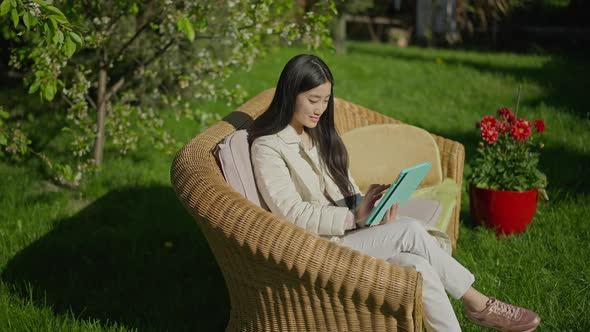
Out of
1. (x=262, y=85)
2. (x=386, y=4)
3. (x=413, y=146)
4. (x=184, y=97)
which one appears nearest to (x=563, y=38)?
(x=386, y=4)

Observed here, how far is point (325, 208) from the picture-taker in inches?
122

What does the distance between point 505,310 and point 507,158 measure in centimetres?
186

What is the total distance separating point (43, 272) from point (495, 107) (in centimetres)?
609

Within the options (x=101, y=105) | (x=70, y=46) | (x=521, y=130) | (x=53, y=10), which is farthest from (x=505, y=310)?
(x=101, y=105)

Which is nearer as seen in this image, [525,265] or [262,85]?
[525,265]

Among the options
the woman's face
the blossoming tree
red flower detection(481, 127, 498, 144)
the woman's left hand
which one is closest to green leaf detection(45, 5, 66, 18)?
the woman's face

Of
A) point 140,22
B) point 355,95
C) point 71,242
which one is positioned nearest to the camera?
point 71,242

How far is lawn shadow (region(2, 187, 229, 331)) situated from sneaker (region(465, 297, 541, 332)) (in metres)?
1.31

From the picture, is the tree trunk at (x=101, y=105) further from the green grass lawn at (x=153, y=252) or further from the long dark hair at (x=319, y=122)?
the long dark hair at (x=319, y=122)

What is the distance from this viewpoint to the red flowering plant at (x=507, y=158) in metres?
4.71

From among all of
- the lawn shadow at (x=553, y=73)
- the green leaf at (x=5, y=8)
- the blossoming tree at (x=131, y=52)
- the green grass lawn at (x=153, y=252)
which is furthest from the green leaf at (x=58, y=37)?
the lawn shadow at (x=553, y=73)

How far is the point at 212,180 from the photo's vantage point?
293 cm

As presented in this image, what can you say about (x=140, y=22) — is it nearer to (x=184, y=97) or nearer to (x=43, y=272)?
(x=184, y=97)

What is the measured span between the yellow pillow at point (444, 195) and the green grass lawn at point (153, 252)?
452 millimetres
